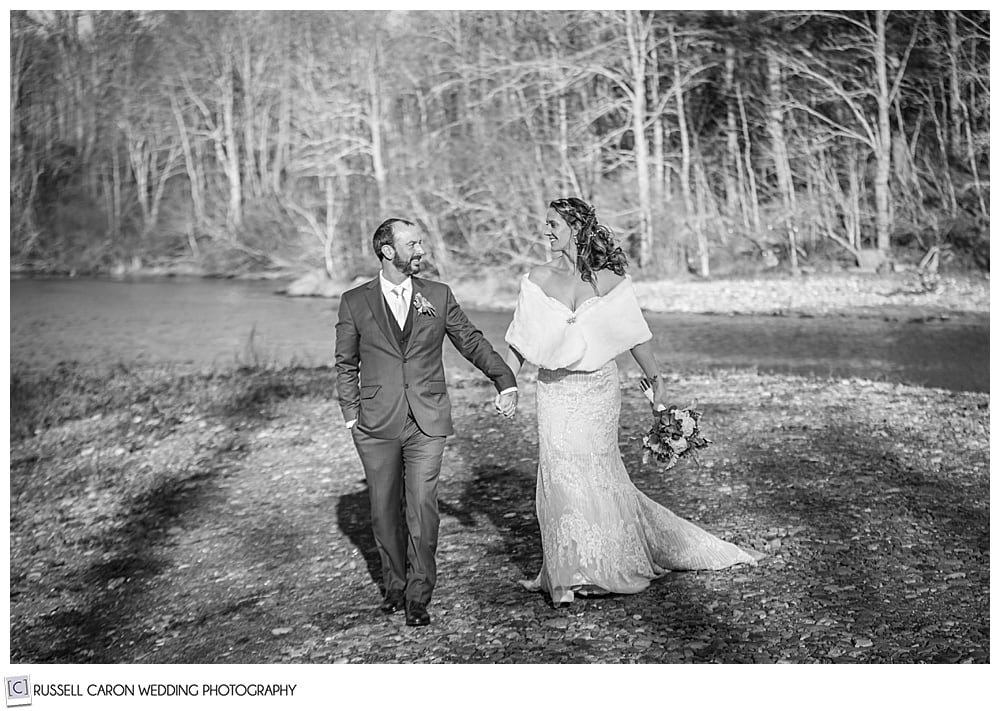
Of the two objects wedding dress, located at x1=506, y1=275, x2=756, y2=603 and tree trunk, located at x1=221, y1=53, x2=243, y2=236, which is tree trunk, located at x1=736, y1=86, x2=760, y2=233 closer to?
tree trunk, located at x1=221, y1=53, x2=243, y2=236

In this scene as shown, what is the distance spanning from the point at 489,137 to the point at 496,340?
5.76 feet

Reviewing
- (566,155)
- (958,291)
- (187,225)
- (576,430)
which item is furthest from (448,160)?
(576,430)

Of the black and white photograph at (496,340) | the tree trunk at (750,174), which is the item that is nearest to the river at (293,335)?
the black and white photograph at (496,340)

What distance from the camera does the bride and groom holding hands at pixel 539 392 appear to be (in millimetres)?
3027

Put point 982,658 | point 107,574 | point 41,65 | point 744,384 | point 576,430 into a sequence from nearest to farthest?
1. point 576,430
2. point 982,658
3. point 107,574
4. point 41,65
5. point 744,384

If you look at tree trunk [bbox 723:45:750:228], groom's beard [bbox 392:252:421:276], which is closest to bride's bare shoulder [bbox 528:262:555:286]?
groom's beard [bbox 392:252:421:276]

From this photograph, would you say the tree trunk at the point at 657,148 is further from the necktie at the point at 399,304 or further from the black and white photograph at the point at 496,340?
the necktie at the point at 399,304

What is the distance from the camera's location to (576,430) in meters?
3.16

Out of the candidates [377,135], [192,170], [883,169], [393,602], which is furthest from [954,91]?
[192,170]
